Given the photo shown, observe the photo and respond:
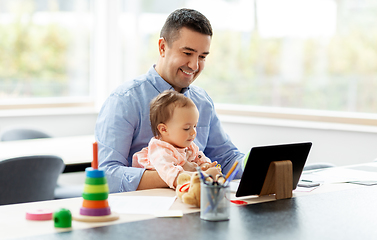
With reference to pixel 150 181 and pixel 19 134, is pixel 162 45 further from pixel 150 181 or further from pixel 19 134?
pixel 19 134

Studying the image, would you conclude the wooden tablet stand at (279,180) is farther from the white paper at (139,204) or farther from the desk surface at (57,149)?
the desk surface at (57,149)

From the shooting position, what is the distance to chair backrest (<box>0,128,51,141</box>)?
373cm

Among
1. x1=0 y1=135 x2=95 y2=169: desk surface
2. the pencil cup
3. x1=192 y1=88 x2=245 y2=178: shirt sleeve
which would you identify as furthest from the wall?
the pencil cup

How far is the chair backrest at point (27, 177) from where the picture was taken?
2.35m

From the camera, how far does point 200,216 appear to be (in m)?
1.33

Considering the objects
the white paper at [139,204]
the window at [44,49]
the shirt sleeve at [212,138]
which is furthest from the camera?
the window at [44,49]

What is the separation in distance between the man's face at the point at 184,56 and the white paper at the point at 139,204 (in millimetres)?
659

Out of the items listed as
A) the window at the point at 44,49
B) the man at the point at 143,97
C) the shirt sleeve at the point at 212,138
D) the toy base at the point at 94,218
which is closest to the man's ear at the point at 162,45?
the man at the point at 143,97

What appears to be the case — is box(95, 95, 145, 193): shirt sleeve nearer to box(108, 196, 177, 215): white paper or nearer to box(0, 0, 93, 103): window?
box(108, 196, 177, 215): white paper

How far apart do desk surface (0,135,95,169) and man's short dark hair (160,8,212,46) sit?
112 cm

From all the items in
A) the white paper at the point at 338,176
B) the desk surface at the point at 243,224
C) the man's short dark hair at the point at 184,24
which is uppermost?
the man's short dark hair at the point at 184,24

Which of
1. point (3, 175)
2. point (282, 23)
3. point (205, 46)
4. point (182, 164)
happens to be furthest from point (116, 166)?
point (282, 23)

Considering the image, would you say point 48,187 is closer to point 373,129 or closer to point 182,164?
point 182,164

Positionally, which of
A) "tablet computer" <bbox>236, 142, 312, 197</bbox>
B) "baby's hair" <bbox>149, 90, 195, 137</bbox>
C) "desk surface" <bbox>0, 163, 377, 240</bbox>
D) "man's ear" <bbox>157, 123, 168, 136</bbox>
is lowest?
"desk surface" <bbox>0, 163, 377, 240</bbox>
